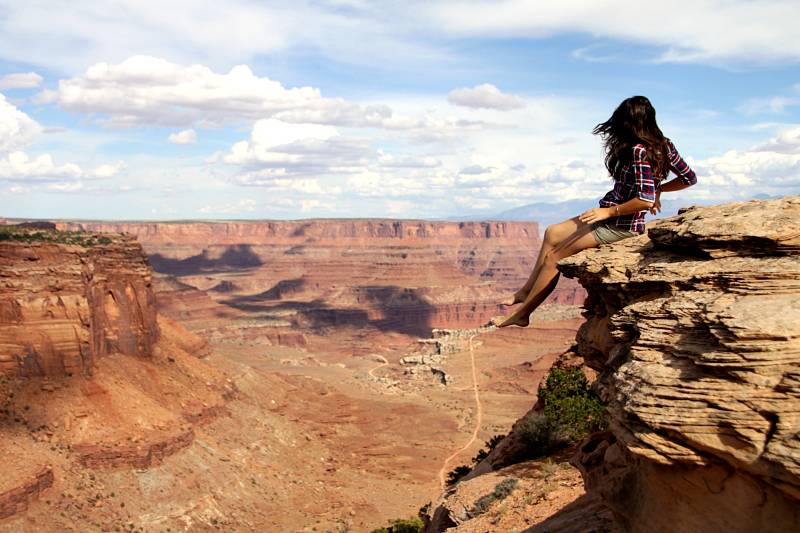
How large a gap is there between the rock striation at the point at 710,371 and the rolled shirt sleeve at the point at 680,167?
83 centimetres

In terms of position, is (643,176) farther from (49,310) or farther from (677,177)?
(49,310)

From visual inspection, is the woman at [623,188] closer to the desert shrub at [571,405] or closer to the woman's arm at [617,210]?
the woman's arm at [617,210]

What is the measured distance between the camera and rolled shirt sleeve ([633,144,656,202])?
9.64m

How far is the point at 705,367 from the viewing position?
745 cm

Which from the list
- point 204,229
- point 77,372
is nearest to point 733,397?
point 77,372

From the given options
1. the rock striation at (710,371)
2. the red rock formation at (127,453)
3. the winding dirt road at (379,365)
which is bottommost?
the winding dirt road at (379,365)

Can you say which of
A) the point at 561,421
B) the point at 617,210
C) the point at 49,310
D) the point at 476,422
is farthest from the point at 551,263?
the point at 476,422

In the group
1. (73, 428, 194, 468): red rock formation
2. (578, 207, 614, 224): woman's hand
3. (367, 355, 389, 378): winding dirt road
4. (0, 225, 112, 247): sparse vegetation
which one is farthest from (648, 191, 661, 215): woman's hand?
(367, 355, 389, 378): winding dirt road

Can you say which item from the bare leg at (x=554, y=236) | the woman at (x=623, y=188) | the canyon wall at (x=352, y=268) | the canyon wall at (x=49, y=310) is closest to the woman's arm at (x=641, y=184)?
the woman at (x=623, y=188)

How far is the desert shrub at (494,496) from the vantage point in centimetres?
1656

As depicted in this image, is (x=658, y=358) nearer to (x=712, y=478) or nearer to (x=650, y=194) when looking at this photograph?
(x=712, y=478)

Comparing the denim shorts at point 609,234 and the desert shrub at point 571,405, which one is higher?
the denim shorts at point 609,234

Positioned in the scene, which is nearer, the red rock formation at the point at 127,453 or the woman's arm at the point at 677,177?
the woman's arm at the point at 677,177

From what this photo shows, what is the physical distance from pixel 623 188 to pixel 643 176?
0.44 meters
